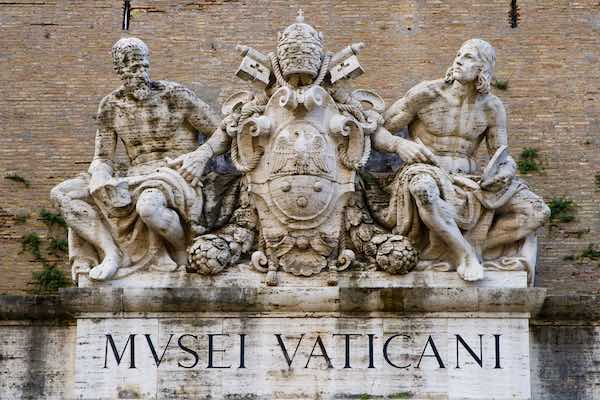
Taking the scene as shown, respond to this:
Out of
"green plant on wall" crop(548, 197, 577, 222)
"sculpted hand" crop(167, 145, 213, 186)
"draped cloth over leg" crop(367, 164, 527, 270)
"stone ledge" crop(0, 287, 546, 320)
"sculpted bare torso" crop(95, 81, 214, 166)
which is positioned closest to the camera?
"stone ledge" crop(0, 287, 546, 320)

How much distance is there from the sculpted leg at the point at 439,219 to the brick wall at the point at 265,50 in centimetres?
308

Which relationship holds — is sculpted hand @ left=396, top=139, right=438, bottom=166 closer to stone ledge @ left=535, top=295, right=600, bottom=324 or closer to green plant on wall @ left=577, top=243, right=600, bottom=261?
stone ledge @ left=535, top=295, right=600, bottom=324

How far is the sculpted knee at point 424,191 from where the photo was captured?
62.9 feet

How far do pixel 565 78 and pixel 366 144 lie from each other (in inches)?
165

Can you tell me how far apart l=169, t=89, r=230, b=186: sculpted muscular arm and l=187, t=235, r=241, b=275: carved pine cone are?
0.63 metres

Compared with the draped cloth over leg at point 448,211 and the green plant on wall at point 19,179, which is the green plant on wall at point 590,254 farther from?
the green plant on wall at point 19,179

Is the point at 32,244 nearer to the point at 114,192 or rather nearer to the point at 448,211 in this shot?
the point at 114,192

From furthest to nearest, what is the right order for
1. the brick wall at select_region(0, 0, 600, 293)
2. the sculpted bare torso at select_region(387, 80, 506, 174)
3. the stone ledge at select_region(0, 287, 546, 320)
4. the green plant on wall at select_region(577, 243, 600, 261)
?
the brick wall at select_region(0, 0, 600, 293) → the green plant on wall at select_region(577, 243, 600, 261) → the sculpted bare torso at select_region(387, 80, 506, 174) → the stone ledge at select_region(0, 287, 546, 320)

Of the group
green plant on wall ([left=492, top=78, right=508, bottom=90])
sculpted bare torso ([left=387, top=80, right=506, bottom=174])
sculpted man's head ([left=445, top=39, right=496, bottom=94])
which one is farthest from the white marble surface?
green plant on wall ([left=492, top=78, right=508, bottom=90])

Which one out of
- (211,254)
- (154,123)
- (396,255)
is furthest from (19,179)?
(396,255)

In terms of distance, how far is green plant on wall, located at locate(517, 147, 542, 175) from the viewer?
73.2ft

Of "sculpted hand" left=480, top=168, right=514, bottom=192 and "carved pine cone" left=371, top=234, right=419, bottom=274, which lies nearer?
"carved pine cone" left=371, top=234, right=419, bottom=274

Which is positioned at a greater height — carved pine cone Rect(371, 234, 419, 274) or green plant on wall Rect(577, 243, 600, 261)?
green plant on wall Rect(577, 243, 600, 261)

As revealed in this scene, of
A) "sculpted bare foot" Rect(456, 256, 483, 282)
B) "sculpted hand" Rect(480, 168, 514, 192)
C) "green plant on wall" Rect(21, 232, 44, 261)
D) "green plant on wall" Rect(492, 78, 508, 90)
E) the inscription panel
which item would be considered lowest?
the inscription panel
